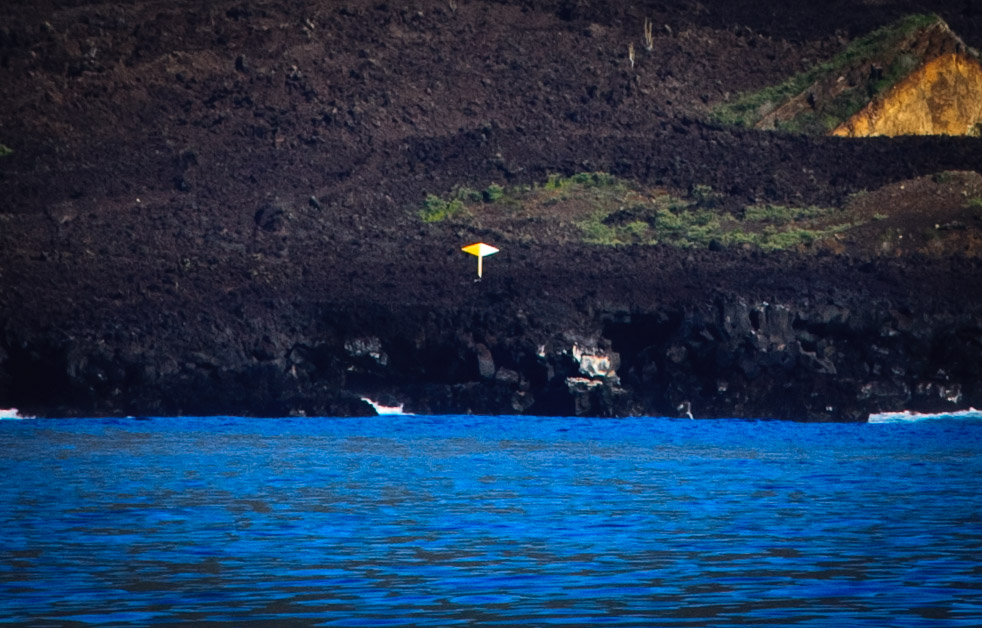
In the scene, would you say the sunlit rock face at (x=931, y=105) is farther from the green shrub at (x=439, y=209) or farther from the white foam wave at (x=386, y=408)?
the white foam wave at (x=386, y=408)

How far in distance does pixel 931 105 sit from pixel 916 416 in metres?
29.2

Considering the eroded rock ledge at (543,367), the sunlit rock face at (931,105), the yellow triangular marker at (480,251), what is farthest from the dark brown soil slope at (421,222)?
the sunlit rock face at (931,105)

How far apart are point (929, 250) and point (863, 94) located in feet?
55.3

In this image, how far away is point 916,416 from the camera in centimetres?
4572

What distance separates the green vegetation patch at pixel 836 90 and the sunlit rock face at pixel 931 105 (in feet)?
1.90

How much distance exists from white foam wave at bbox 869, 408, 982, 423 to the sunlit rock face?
25819mm

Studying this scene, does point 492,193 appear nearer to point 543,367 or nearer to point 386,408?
point 386,408

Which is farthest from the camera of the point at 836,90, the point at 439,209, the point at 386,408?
the point at 836,90

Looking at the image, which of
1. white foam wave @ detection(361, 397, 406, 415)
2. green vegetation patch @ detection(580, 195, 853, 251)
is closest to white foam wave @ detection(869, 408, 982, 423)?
green vegetation patch @ detection(580, 195, 853, 251)

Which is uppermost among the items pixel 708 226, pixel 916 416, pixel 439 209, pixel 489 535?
pixel 439 209

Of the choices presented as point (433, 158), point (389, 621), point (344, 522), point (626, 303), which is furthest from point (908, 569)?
point (433, 158)

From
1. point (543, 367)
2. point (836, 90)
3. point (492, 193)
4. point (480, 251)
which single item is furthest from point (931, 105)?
point (543, 367)

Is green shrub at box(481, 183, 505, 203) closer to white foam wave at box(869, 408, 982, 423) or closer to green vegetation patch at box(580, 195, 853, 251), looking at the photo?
green vegetation patch at box(580, 195, 853, 251)

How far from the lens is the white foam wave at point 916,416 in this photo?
44.2 meters
